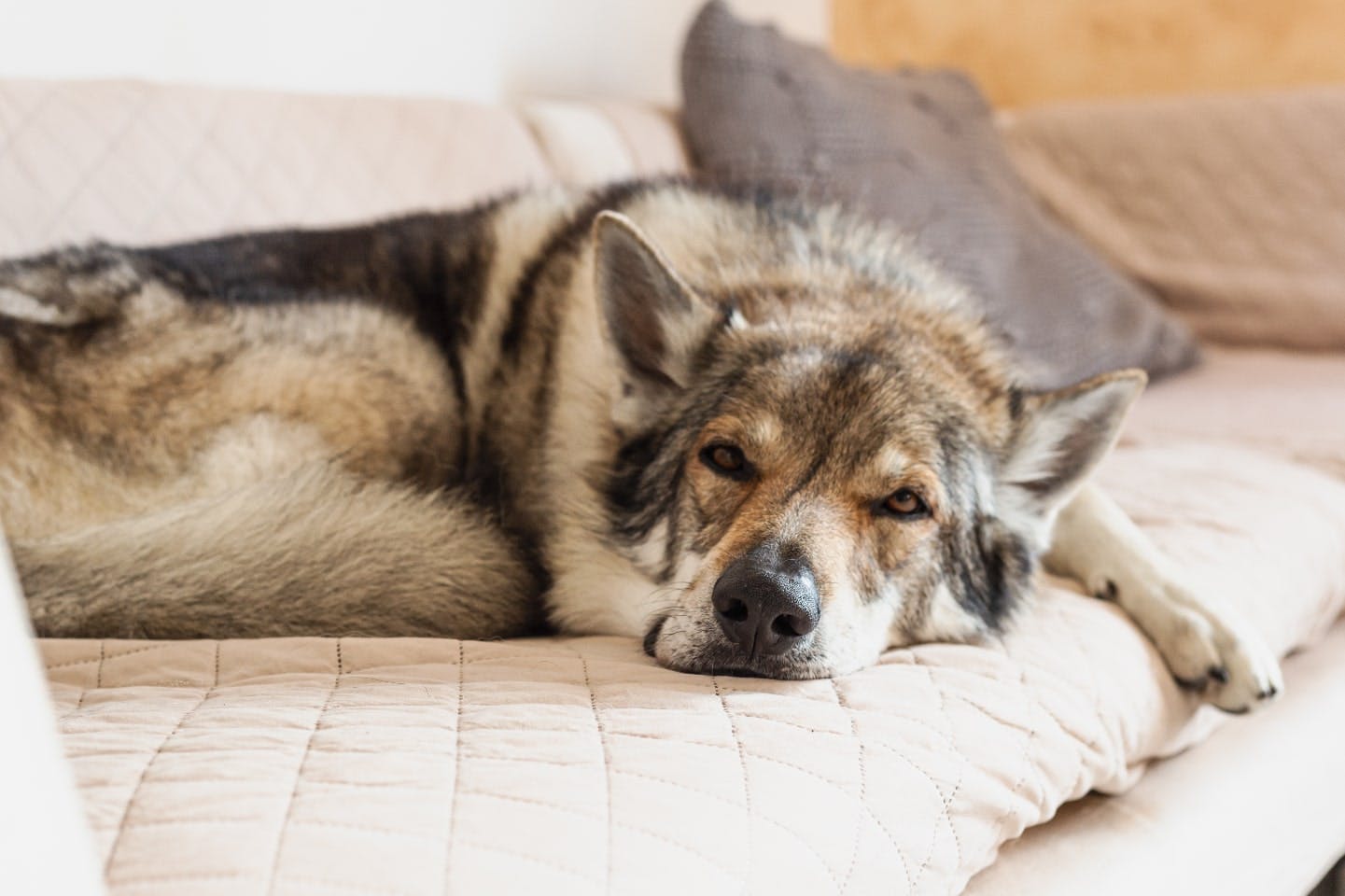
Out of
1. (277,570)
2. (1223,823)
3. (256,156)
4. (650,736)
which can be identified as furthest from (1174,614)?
(256,156)

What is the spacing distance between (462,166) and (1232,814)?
6.62 ft

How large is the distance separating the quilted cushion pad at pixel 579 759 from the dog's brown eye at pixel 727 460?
0.28m

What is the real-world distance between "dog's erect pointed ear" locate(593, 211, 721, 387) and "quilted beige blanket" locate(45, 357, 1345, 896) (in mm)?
423

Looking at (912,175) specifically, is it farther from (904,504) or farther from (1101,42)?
(1101,42)

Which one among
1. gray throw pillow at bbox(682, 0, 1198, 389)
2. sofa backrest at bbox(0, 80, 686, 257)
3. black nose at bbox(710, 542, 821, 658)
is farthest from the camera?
gray throw pillow at bbox(682, 0, 1198, 389)

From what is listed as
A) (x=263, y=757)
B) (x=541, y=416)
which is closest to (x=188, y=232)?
(x=541, y=416)

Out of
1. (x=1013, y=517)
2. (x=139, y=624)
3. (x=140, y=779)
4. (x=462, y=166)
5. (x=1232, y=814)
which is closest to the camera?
(x=140, y=779)

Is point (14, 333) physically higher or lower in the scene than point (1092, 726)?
higher

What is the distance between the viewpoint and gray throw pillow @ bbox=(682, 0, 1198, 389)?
287 centimetres

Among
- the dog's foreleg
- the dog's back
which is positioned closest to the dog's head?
the dog's foreleg

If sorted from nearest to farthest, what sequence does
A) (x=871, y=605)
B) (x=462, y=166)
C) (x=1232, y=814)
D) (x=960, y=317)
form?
1. (x=871, y=605)
2. (x=1232, y=814)
3. (x=960, y=317)
4. (x=462, y=166)

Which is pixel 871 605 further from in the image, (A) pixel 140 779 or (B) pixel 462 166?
(B) pixel 462 166

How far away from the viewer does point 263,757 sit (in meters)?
1.03

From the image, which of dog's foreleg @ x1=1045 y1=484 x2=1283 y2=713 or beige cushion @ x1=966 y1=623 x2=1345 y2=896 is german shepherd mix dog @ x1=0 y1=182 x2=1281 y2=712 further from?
beige cushion @ x1=966 y1=623 x2=1345 y2=896
